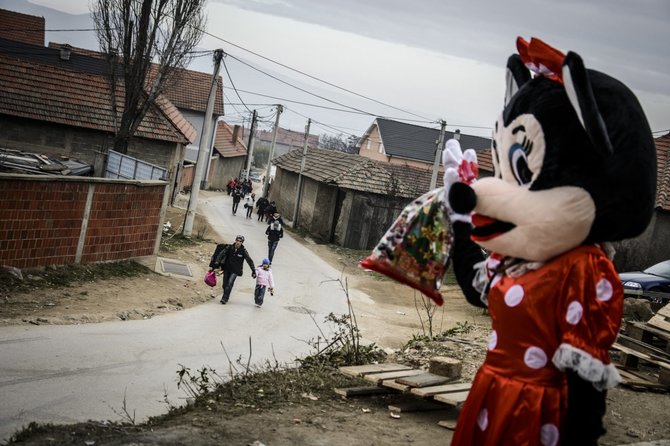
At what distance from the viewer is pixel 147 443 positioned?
18.4ft

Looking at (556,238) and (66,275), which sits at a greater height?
(556,238)

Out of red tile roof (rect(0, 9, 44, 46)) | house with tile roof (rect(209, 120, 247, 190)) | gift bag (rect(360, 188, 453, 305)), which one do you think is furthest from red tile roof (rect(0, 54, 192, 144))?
house with tile roof (rect(209, 120, 247, 190))

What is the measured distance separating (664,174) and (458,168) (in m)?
26.0

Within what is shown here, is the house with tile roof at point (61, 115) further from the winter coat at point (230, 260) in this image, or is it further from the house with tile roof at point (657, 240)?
the house with tile roof at point (657, 240)

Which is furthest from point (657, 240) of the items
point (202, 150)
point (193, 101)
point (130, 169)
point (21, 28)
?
point (21, 28)

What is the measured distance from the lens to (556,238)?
12.2 feet

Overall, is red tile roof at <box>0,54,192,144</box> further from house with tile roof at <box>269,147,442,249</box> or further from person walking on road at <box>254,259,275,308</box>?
person walking on road at <box>254,259,275,308</box>

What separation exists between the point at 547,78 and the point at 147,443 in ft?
13.3

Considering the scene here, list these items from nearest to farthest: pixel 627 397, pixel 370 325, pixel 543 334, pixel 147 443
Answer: pixel 543 334, pixel 147 443, pixel 627 397, pixel 370 325

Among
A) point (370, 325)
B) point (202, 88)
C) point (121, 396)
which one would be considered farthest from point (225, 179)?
point (121, 396)

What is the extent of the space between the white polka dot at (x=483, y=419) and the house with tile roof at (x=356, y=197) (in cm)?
2788

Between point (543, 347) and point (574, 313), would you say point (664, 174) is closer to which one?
point (543, 347)

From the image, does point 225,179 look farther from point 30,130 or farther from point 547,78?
point 547,78

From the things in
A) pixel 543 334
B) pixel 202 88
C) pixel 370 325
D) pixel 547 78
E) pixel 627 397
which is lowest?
pixel 370 325
